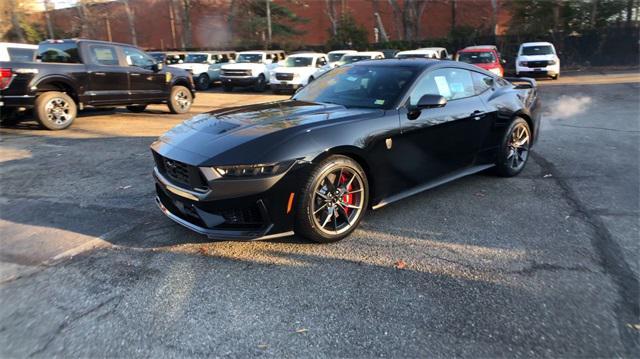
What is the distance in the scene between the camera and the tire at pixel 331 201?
12.0 ft

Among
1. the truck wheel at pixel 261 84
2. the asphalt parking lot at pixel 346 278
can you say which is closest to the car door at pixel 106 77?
the asphalt parking lot at pixel 346 278

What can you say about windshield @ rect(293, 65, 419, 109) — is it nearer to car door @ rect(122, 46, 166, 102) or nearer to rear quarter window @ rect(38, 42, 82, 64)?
rear quarter window @ rect(38, 42, 82, 64)

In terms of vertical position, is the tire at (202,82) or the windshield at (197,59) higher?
the windshield at (197,59)

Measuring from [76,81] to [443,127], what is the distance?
27.5ft

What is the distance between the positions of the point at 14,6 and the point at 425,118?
156 ft

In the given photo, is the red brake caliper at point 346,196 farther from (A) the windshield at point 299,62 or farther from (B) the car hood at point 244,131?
(A) the windshield at point 299,62

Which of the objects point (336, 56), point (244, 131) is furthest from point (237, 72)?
point (244, 131)

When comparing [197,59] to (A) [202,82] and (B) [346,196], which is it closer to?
(A) [202,82]

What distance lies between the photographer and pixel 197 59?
2227cm

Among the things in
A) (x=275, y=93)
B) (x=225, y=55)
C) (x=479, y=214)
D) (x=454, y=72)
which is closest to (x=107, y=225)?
(x=479, y=214)

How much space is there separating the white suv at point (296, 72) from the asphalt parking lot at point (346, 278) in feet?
43.9

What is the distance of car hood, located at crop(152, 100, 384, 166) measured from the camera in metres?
3.52

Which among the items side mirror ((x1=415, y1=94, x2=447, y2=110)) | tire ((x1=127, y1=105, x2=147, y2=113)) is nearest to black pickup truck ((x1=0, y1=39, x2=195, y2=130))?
tire ((x1=127, y1=105, x2=147, y2=113))

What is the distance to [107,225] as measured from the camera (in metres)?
4.38
